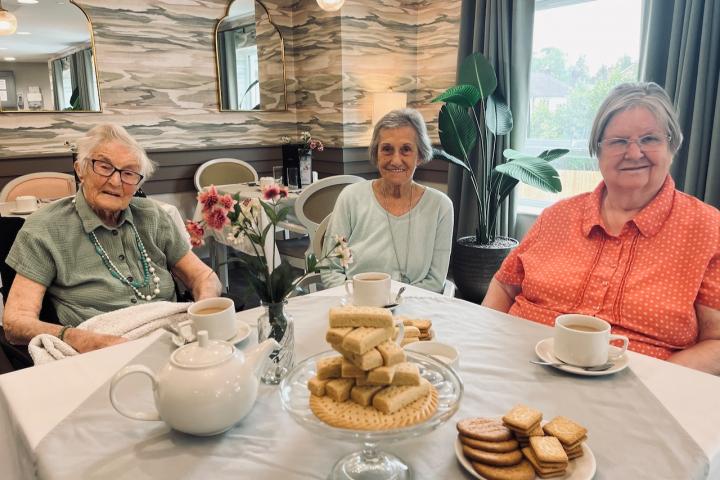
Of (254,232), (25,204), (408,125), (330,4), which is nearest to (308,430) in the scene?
(254,232)

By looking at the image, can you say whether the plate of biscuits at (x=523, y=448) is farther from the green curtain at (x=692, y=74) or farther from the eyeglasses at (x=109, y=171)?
the green curtain at (x=692, y=74)

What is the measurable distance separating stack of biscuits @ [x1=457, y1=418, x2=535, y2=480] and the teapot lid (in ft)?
1.28

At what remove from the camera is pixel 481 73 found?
363 cm

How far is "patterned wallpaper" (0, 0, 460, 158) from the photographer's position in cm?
405

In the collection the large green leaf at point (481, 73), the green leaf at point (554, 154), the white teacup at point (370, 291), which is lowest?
the white teacup at point (370, 291)

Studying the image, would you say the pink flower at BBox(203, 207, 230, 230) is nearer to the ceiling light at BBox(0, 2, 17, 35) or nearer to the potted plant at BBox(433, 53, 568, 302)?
the potted plant at BBox(433, 53, 568, 302)

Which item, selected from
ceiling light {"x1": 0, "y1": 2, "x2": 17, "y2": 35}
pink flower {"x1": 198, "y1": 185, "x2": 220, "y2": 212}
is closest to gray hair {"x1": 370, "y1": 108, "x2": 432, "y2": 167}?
pink flower {"x1": 198, "y1": 185, "x2": 220, "y2": 212}

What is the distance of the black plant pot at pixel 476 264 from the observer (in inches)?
145

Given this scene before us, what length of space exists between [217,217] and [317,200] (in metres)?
1.90

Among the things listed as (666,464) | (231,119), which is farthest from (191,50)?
(666,464)

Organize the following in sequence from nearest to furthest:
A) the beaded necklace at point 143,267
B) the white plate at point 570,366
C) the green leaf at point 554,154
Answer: the white plate at point 570,366 → the beaded necklace at point 143,267 → the green leaf at point 554,154

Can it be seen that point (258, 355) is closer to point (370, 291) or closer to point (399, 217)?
point (370, 291)

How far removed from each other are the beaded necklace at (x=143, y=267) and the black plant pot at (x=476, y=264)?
7.94 feet

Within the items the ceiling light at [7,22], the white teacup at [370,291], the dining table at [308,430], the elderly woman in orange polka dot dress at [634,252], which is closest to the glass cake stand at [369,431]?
the dining table at [308,430]
